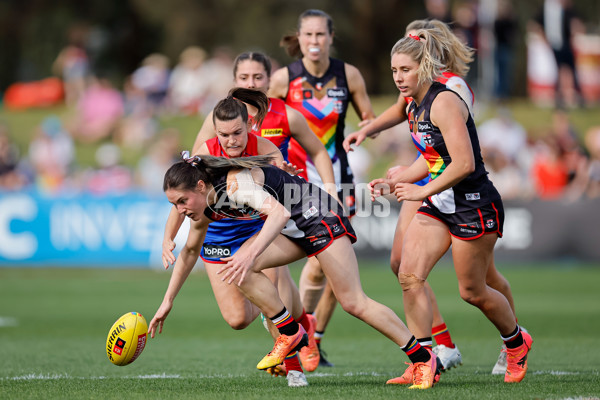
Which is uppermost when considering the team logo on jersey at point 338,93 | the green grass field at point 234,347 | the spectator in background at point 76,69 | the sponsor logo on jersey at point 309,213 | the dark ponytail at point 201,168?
the spectator in background at point 76,69

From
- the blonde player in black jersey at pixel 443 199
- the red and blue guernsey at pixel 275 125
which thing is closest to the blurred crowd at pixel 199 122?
the red and blue guernsey at pixel 275 125

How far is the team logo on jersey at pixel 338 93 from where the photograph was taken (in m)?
8.06

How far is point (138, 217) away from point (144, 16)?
16.4 metres

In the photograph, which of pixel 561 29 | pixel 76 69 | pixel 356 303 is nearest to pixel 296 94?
pixel 356 303

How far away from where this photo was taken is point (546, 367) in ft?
23.0

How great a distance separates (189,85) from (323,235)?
637 inches

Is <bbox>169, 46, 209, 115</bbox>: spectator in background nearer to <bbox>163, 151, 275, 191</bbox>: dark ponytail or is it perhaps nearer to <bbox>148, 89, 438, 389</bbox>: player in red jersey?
<bbox>148, 89, 438, 389</bbox>: player in red jersey

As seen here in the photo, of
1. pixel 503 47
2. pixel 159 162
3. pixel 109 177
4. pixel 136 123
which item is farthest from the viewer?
pixel 136 123

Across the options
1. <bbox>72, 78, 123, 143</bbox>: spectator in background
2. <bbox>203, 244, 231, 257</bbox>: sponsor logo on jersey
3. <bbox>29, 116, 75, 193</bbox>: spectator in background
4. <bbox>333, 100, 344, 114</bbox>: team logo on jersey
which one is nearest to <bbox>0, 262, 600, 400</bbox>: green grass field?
<bbox>203, 244, 231, 257</bbox>: sponsor logo on jersey

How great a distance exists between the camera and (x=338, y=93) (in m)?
8.08

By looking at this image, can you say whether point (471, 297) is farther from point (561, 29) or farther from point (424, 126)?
point (561, 29)

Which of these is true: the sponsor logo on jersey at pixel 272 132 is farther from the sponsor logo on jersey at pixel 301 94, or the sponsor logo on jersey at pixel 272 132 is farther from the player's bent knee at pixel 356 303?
the player's bent knee at pixel 356 303

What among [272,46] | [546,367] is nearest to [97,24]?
[272,46]

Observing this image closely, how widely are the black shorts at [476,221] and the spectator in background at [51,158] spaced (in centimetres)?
1352
